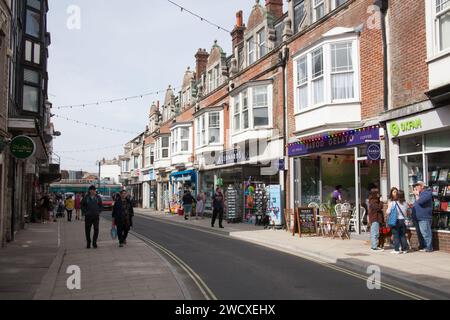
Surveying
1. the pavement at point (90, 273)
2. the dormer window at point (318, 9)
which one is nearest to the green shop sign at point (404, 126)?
the dormer window at point (318, 9)

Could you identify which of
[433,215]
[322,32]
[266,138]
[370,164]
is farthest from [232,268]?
[266,138]

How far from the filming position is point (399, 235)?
12.2 meters

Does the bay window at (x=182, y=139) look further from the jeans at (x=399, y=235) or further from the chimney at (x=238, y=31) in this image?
the jeans at (x=399, y=235)

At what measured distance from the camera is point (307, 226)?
16.9 metres

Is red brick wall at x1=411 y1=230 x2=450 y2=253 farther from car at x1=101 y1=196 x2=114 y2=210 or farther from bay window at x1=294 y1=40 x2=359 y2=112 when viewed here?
car at x1=101 y1=196 x2=114 y2=210

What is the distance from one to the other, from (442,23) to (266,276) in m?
8.18

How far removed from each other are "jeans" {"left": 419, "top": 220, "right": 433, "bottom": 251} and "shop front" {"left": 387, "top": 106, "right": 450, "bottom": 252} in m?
0.36

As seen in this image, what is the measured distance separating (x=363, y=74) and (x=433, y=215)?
5.46m

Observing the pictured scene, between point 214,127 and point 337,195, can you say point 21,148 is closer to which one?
point 337,195

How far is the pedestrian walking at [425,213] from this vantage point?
11.9m

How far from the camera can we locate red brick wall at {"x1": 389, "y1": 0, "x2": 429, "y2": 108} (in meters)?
12.7

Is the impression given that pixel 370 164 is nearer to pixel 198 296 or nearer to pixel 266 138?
pixel 266 138

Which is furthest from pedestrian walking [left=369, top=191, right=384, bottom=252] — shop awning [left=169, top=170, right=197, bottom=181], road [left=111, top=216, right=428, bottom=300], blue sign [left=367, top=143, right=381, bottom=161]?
shop awning [left=169, top=170, right=197, bottom=181]

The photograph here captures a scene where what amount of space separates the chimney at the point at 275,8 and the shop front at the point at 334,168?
7.67 m
